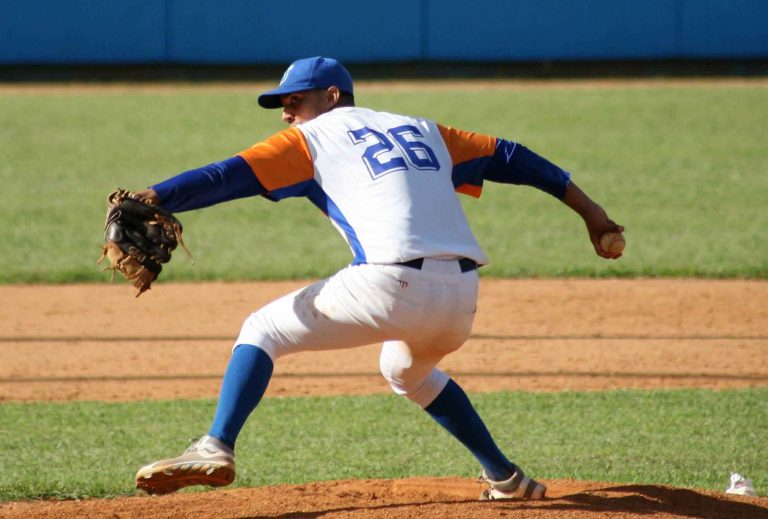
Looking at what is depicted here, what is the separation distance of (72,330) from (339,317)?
407cm

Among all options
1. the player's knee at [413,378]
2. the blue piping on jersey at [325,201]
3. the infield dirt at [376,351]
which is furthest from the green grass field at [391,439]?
the blue piping on jersey at [325,201]

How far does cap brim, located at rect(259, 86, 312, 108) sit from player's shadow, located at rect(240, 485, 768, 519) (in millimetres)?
1434

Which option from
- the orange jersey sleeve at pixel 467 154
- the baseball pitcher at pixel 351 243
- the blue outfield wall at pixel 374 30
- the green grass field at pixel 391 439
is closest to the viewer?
the baseball pitcher at pixel 351 243

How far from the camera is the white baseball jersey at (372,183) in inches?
146

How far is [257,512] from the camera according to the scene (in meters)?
3.97

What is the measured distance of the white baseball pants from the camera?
3689 millimetres

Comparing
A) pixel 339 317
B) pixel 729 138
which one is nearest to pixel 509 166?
pixel 339 317

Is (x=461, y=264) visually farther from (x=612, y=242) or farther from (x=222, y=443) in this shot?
(x=222, y=443)

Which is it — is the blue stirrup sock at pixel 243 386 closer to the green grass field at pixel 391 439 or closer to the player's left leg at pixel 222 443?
the player's left leg at pixel 222 443

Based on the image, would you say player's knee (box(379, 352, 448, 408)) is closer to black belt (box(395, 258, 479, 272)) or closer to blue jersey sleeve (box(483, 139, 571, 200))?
black belt (box(395, 258, 479, 272))

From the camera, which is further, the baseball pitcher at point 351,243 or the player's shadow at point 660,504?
the player's shadow at point 660,504

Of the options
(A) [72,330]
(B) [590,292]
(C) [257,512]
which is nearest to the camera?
(C) [257,512]

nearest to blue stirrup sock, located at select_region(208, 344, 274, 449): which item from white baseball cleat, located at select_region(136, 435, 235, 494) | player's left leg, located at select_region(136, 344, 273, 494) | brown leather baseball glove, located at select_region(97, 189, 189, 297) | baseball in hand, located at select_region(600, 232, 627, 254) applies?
player's left leg, located at select_region(136, 344, 273, 494)

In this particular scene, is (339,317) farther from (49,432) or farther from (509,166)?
(49,432)
